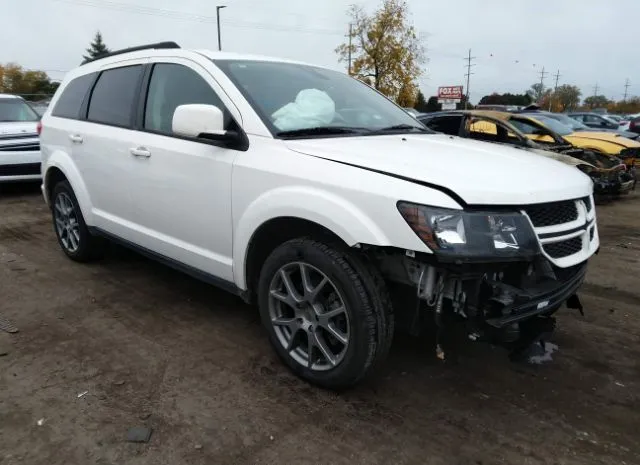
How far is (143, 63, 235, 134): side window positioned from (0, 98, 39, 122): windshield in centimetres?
690

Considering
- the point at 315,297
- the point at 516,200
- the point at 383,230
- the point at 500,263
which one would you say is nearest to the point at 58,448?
the point at 315,297

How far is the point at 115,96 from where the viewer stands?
14.1ft

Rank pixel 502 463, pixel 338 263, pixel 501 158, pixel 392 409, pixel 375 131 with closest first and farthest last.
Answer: pixel 502 463 → pixel 338 263 → pixel 392 409 → pixel 501 158 → pixel 375 131

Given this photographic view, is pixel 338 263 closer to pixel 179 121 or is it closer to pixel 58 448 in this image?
pixel 179 121

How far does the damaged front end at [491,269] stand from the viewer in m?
2.34

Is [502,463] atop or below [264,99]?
below

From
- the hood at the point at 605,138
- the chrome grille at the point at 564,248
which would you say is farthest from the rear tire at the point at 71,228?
the hood at the point at 605,138

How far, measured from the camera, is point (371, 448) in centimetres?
248

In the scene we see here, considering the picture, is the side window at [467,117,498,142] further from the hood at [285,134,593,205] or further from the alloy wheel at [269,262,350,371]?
the alloy wheel at [269,262,350,371]

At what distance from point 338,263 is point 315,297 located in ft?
1.00

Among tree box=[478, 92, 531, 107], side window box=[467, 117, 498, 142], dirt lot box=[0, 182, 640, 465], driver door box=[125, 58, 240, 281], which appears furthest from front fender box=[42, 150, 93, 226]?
tree box=[478, 92, 531, 107]

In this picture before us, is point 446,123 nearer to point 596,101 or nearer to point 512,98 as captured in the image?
point 512,98

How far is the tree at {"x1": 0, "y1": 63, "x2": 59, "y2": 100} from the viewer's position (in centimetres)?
5656

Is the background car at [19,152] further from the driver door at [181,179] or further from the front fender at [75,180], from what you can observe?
the driver door at [181,179]
